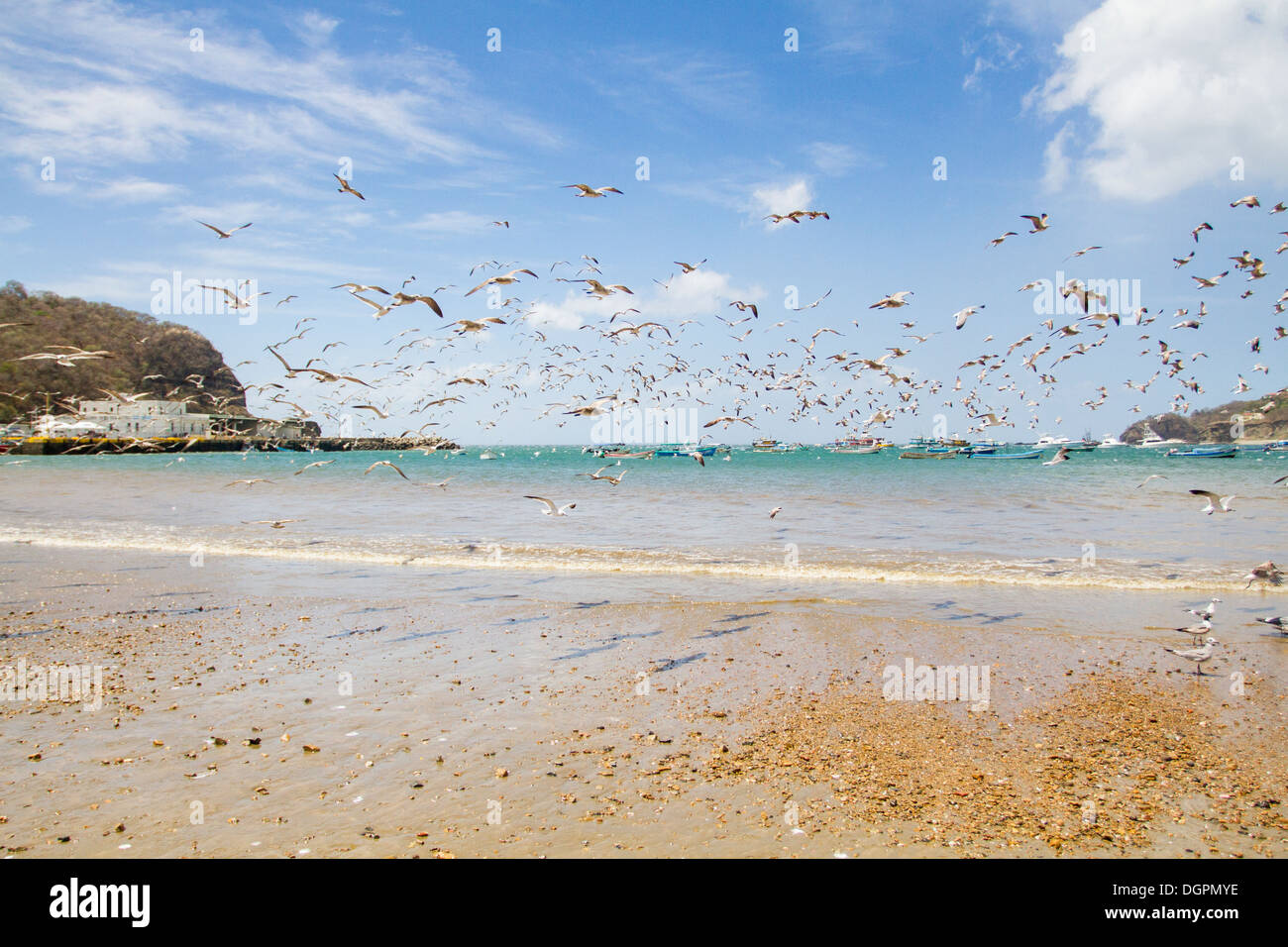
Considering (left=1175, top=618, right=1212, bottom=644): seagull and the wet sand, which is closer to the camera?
the wet sand

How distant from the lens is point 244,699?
7938mm

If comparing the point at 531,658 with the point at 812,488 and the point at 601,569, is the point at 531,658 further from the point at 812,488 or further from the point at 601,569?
the point at 812,488

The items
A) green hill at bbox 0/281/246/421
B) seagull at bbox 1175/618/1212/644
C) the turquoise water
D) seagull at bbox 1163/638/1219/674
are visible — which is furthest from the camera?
green hill at bbox 0/281/246/421

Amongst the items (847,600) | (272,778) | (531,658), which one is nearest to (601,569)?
(847,600)

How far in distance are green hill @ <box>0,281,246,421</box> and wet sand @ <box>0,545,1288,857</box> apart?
43.6 metres

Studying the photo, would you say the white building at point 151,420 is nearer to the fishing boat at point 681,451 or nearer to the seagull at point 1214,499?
the fishing boat at point 681,451

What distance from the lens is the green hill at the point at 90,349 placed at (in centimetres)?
7044

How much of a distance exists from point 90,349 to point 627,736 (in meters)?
84.0

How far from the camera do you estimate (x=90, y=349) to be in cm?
6862

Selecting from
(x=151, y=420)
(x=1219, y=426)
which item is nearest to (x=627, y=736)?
(x=151, y=420)

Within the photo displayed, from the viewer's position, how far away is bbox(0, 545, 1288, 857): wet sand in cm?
518

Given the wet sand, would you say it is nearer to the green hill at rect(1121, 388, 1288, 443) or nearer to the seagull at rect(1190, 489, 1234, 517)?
the seagull at rect(1190, 489, 1234, 517)

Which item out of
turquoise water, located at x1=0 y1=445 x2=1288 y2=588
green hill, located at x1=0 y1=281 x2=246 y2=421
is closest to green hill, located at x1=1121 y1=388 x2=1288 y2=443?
turquoise water, located at x1=0 y1=445 x2=1288 y2=588
